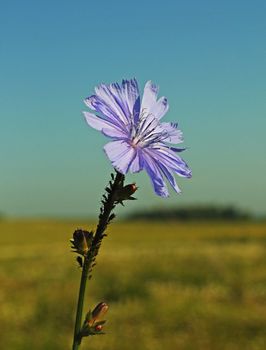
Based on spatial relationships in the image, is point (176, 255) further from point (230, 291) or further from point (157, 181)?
point (157, 181)

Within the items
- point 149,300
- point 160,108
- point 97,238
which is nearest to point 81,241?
point 97,238

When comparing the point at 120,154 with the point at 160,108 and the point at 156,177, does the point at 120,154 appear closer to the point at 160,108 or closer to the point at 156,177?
the point at 156,177

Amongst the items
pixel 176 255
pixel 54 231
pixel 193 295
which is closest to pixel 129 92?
pixel 193 295

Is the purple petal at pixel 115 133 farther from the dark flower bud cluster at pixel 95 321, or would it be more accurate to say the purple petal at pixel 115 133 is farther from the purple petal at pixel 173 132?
the dark flower bud cluster at pixel 95 321

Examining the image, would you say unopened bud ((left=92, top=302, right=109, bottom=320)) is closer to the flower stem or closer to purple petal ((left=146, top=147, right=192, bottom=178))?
the flower stem

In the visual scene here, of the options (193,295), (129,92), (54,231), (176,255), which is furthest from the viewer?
(54,231)

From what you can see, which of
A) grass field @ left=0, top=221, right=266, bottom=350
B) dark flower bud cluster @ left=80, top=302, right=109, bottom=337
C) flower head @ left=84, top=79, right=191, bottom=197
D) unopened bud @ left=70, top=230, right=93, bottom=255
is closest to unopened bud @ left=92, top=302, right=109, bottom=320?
dark flower bud cluster @ left=80, top=302, right=109, bottom=337
